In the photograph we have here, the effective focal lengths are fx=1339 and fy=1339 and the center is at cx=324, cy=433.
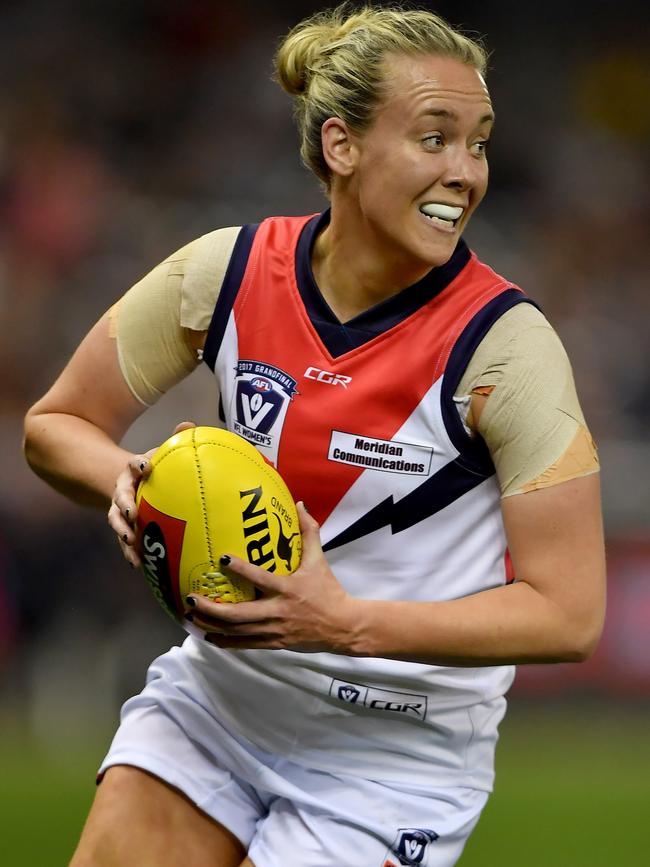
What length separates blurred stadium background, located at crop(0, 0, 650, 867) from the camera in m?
5.86

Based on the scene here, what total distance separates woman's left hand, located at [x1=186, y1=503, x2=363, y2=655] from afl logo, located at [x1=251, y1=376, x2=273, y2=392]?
513 millimetres

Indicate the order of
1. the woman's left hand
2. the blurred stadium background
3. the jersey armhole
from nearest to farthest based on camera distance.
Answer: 1. the woman's left hand
2. the jersey armhole
3. the blurred stadium background

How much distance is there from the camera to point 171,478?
94.5 inches

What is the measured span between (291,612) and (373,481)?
480mm

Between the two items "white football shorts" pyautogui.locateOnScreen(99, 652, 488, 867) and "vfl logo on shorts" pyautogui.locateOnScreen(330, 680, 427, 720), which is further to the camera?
"vfl logo on shorts" pyautogui.locateOnScreen(330, 680, 427, 720)

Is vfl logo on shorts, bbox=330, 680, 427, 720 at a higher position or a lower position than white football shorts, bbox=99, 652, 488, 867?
higher

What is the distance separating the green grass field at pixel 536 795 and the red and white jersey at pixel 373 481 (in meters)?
2.43

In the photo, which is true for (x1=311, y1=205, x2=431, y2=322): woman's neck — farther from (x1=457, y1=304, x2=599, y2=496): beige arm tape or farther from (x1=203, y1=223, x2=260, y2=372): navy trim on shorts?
(x1=457, y1=304, x2=599, y2=496): beige arm tape

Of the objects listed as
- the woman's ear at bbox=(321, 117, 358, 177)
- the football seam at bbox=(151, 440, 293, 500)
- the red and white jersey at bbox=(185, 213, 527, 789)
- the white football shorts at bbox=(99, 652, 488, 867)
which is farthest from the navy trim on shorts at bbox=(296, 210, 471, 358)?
the white football shorts at bbox=(99, 652, 488, 867)

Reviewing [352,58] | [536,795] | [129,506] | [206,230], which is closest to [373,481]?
[129,506]

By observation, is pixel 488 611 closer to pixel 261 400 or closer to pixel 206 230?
pixel 261 400

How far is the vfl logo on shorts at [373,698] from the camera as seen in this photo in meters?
2.75

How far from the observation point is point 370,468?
267 centimetres

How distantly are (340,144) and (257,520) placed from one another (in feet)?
2.94
